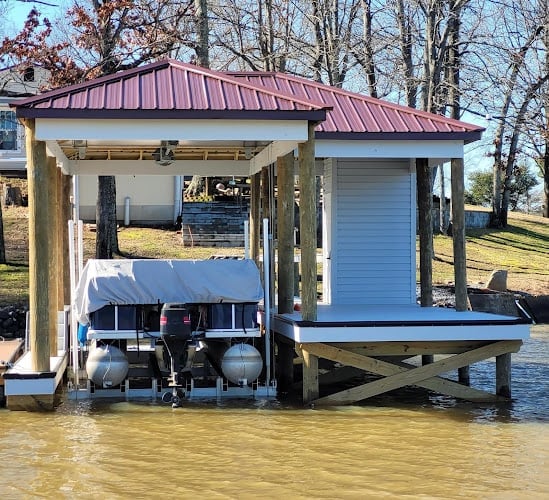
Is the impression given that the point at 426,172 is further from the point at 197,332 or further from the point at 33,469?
the point at 33,469

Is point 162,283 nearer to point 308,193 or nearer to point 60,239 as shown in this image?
point 308,193

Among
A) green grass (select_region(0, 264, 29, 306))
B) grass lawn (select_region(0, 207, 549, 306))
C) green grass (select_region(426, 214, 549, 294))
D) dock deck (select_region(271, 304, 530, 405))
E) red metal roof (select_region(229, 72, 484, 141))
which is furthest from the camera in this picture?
green grass (select_region(426, 214, 549, 294))

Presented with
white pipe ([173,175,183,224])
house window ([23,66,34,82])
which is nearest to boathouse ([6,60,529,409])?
house window ([23,66,34,82])

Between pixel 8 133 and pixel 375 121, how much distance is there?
70.2 ft

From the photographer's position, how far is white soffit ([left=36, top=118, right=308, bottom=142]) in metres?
12.2

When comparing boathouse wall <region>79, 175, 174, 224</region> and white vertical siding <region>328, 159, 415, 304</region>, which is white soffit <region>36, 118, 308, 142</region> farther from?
boathouse wall <region>79, 175, 174, 224</region>

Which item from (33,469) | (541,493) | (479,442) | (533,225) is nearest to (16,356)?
(33,469)

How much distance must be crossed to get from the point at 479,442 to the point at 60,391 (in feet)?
19.2

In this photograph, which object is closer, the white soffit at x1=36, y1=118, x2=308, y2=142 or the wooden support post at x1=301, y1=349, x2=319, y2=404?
the white soffit at x1=36, y1=118, x2=308, y2=142

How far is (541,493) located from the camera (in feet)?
28.5

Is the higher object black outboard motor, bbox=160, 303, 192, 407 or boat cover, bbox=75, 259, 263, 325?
boat cover, bbox=75, 259, 263, 325

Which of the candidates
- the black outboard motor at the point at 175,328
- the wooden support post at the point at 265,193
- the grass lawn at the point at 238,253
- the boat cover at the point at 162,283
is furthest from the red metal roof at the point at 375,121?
the grass lawn at the point at 238,253

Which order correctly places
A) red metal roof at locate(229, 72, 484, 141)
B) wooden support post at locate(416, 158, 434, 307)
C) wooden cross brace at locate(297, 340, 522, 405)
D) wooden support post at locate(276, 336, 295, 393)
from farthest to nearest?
wooden support post at locate(416, 158, 434, 307) < wooden support post at locate(276, 336, 295, 393) < red metal roof at locate(229, 72, 484, 141) < wooden cross brace at locate(297, 340, 522, 405)

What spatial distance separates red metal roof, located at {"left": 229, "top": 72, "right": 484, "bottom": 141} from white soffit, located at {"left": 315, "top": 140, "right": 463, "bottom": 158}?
0.16 m
